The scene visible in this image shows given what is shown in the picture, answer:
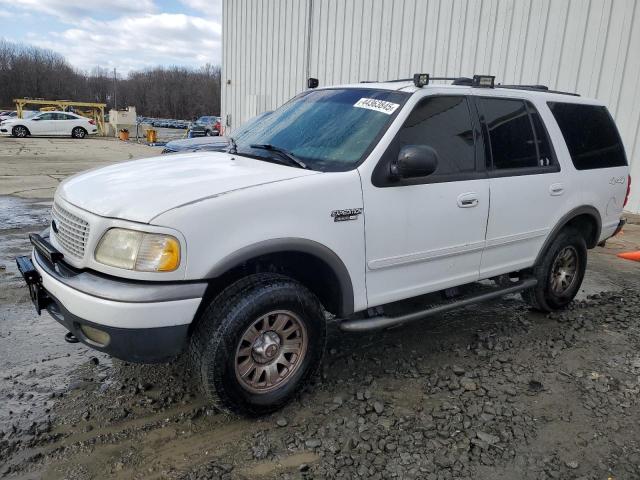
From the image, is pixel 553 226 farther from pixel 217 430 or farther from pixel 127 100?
pixel 127 100

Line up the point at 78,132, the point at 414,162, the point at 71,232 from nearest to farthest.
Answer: the point at 71,232 → the point at 414,162 → the point at 78,132

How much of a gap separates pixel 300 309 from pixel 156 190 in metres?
1.05

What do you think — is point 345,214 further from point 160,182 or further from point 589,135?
point 589,135

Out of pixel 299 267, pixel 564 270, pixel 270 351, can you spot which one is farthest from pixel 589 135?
pixel 270 351

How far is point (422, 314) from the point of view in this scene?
3568mm

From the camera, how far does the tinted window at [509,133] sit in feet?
12.9

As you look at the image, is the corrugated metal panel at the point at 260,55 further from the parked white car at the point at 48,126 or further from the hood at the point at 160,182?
the parked white car at the point at 48,126

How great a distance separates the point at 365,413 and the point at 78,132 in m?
33.3

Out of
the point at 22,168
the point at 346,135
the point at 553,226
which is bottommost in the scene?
the point at 22,168

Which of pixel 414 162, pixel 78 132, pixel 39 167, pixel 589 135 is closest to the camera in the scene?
pixel 414 162

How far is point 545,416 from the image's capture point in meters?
3.18

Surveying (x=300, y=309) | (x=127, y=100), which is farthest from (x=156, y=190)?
(x=127, y=100)

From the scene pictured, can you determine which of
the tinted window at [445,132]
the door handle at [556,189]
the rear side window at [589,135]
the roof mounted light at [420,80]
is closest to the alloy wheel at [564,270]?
the door handle at [556,189]

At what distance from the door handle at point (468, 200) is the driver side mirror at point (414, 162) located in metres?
0.50
